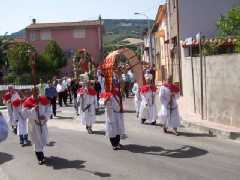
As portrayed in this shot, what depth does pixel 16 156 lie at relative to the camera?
555 inches

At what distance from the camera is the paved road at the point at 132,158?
10938mm

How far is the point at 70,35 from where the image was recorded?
226 ft

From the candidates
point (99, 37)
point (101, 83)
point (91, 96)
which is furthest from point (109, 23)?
point (91, 96)

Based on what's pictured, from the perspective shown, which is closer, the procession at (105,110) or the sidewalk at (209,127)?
the procession at (105,110)

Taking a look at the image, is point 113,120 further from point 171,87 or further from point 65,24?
point 65,24

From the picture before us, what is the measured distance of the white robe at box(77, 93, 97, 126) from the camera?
A: 59.7 feet

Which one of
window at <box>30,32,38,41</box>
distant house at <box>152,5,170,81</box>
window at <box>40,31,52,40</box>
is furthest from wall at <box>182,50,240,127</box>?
window at <box>30,32,38,41</box>

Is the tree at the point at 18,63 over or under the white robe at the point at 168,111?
over

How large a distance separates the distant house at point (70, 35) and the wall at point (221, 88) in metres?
49.4

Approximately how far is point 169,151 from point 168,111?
3311 millimetres

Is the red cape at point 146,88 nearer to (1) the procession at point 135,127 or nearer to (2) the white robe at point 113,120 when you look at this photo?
(1) the procession at point 135,127

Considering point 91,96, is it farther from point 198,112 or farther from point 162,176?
point 162,176

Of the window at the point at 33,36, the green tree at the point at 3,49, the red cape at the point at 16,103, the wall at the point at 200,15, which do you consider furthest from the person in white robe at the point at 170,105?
the window at the point at 33,36

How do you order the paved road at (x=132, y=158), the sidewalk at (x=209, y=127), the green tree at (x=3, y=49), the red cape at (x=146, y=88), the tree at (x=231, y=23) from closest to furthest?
1. the paved road at (x=132, y=158)
2. the sidewalk at (x=209, y=127)
3. the red cape at (x=146, y=88)
4. the tree at (x=231, y=23)
5. the green tree at (x=3, y=49)
